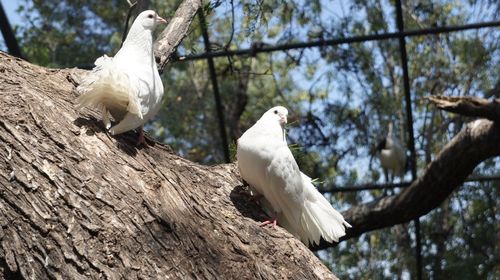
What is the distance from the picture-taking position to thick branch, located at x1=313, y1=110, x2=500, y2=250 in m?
4.83

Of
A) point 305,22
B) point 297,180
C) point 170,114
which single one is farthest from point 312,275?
point 170,114

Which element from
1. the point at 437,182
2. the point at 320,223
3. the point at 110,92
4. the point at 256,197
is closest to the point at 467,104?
the point at 437,182

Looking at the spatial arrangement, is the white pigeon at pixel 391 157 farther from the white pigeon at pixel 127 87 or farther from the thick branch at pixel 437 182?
the white pigeon at pixel 127 87

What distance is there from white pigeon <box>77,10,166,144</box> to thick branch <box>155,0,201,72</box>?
28 centimetres

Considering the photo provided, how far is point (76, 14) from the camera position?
11359mm

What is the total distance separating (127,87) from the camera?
2996 millimetres

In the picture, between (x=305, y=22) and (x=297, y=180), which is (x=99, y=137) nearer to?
(x=297, y=180)

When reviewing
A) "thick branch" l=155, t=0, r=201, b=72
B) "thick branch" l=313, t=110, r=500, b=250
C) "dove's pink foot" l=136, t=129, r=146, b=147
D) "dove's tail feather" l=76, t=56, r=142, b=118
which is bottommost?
"dove's pink foot" l=136, t=129, r=146, b=147

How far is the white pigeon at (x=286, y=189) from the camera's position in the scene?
11.2 ft

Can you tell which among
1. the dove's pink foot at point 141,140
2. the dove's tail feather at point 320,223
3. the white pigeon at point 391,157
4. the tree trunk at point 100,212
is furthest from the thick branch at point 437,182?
the white pigeon at point 391,157

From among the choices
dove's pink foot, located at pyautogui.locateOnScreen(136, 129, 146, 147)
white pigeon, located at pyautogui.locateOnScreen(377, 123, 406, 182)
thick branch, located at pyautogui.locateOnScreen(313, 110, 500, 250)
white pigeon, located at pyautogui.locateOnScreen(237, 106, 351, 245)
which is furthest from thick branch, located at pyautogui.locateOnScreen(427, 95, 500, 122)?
white pigeon, located at pyautogui.locateOnScreen(377, 123, 406, 182)

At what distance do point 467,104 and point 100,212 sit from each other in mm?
2464

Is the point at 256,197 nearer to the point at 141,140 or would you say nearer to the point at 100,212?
the point at 141,140

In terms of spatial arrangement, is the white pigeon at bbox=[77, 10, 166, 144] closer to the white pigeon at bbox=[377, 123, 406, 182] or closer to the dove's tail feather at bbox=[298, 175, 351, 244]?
the dove's tail feather at bbox=[298, 175, 351, 244]
